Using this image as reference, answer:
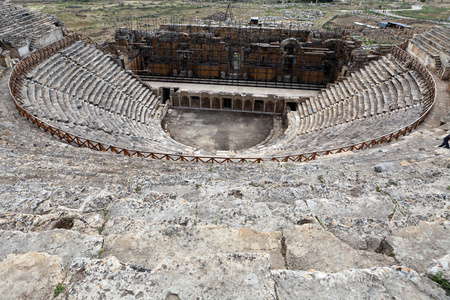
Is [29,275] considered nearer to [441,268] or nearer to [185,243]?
[185,243]

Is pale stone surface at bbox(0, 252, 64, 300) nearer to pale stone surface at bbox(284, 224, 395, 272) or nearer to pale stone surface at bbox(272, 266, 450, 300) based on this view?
pale stone surface at bbox(272, 266, 450, 300)

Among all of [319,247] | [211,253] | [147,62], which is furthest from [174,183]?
[147,62]

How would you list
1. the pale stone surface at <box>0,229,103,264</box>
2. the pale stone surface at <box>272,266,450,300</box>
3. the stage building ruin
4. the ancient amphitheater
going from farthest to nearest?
the stage building ruin → the pale stone surface at <box>0,229,103,264</box> → the ancient amphitheater → the pale stone surface at <box>272,266,450,300</box>

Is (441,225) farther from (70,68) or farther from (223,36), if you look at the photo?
(223,36)

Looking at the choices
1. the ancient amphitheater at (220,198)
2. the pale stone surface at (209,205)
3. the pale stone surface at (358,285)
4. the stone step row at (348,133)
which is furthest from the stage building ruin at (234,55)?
the pale stone surface at (358,285)

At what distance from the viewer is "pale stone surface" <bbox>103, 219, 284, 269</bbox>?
13.0ft

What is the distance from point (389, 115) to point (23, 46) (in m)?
24.3

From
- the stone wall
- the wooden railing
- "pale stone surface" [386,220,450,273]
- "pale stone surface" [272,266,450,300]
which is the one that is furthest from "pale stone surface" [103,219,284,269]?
the stone wall

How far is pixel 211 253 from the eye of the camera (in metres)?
4.00

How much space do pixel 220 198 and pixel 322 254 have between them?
9.39 feet

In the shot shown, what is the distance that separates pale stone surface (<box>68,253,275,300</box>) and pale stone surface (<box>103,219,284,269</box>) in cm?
32

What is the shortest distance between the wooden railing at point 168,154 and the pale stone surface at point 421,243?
7197 millimetres

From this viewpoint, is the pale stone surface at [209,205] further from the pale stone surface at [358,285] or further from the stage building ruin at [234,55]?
the stage building ruin at [234,55]

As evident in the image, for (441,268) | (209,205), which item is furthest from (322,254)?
(209,205)
